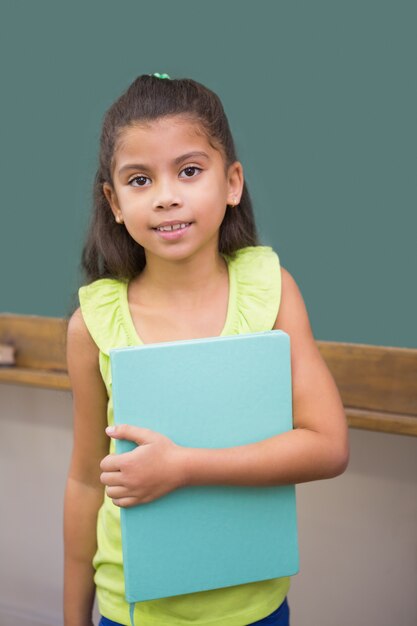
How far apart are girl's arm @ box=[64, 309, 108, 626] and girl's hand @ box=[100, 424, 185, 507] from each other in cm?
20

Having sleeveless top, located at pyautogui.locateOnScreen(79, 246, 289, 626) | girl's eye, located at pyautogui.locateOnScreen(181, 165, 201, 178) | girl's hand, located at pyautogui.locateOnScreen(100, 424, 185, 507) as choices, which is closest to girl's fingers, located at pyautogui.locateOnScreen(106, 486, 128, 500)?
girl's hand, located at pyautogui.locateOnScreen(100, 424, 185, 507)

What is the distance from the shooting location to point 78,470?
114 centimetres

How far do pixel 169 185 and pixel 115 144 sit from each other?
0.11 meters

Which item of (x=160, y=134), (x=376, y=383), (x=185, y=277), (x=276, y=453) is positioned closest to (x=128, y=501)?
(x=276, y=453)

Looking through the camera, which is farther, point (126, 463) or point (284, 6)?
point (284, 6)

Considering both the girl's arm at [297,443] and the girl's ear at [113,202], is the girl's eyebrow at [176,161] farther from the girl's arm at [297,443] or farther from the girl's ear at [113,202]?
the girl's arm at [297,443]

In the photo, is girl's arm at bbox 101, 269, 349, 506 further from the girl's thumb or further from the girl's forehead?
the girl's forehead

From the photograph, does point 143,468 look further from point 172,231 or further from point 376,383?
point 376,383

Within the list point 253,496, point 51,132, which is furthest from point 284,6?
point 253,496

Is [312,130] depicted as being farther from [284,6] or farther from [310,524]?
[310,524]

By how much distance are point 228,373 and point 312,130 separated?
65 cm

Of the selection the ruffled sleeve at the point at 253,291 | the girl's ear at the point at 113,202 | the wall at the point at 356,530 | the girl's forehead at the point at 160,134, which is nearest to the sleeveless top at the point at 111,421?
the ruffled sleeve at the point at 253,291

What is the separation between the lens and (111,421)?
1.08 metres

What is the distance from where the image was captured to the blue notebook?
91 cm
